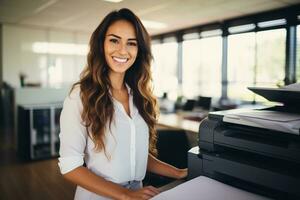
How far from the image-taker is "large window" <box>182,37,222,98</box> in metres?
7.20

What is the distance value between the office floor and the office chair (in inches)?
63.3

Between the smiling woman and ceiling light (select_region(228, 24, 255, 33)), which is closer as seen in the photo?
the smiling woman

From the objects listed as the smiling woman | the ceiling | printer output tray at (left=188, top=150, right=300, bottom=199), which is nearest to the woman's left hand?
the smiling woman

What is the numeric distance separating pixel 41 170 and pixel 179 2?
145 inches

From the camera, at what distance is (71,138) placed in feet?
3.30

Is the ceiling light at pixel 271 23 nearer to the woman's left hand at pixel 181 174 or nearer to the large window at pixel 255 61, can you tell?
the large window at pixel 255 61

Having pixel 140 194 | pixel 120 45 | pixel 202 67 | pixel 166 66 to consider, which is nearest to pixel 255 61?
pixel 202 67

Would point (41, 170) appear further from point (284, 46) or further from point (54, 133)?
point (284, 46)

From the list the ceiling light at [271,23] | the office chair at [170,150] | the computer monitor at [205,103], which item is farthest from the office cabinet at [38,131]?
the ceiling light at [271,23]

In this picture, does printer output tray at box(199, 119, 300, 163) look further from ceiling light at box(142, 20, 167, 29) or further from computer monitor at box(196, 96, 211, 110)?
ceiling light at box(142, 20, 167, 29)

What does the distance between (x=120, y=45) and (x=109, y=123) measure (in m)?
0.33

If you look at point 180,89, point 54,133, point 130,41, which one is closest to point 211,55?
point 180,89

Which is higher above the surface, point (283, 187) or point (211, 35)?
point (211, 35)

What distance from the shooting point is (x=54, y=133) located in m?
4.88
